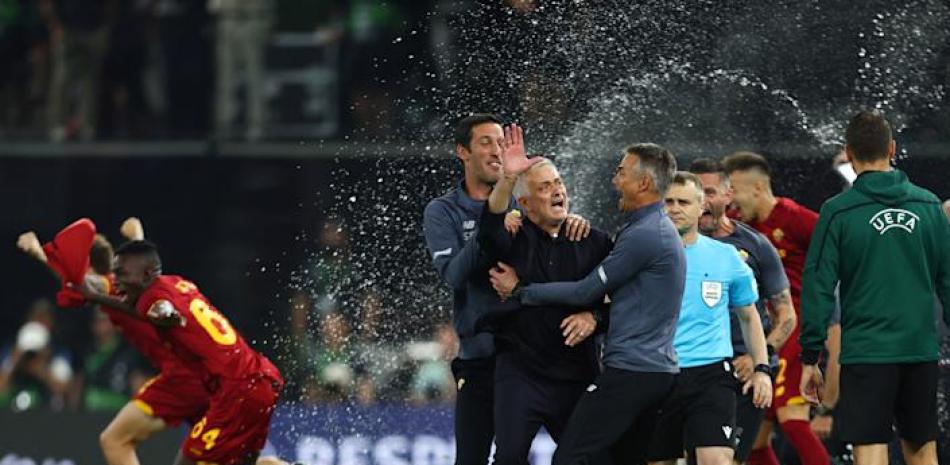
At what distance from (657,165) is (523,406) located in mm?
1361

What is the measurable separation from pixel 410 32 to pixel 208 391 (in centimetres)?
679

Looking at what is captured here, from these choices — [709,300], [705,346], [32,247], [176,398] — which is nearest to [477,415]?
[705,346]

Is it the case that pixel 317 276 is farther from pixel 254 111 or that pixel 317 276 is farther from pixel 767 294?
pixel 767 294

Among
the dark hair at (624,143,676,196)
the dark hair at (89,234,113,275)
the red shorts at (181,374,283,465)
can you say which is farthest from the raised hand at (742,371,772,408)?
the dark hair at (89,234,113,275)

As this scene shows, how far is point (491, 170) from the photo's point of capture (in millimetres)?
10242

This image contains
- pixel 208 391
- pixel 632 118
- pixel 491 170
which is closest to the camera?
pixel 491 170

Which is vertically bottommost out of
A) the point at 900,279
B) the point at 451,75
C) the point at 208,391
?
the point at 208,391

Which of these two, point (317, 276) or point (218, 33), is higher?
point (218, 33)

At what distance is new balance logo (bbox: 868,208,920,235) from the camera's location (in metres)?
9.66

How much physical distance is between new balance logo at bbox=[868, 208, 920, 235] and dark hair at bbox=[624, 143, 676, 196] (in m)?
1.10

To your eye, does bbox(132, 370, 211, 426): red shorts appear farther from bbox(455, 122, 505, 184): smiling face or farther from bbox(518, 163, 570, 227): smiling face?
bbox(518, 163, 570, 227): smiling face

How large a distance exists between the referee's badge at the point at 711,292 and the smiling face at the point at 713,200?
3.26 ft

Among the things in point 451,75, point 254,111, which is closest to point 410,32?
point 254,111

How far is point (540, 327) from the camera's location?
9461mm
